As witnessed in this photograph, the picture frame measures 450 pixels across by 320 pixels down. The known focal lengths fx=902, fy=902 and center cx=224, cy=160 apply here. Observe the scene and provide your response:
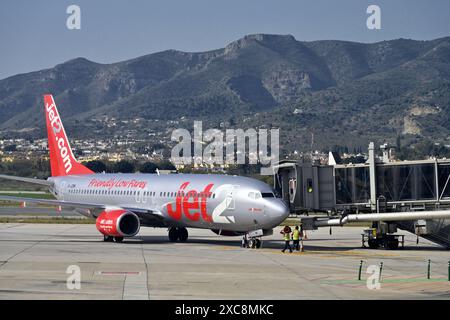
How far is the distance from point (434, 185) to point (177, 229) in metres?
17.1

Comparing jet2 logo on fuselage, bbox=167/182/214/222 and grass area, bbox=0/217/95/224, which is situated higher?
jet2 logo on fuselage, bbox=167/182/214/222

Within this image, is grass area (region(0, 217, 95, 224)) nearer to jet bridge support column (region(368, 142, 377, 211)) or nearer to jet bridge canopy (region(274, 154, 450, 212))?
jet bridge canopy (region(274, 154, 450, 212))

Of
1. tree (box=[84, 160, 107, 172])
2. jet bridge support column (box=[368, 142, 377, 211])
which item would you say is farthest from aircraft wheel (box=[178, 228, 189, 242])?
tree (box=[84, 160, 107, 172])

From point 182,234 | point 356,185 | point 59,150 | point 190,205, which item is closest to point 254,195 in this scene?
point 190,205

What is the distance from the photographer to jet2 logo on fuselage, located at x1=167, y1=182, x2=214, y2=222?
5253 centimetres

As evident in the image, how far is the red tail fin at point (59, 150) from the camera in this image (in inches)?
2694

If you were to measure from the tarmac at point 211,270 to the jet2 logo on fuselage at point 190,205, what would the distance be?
1.84m

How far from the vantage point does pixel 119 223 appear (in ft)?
178

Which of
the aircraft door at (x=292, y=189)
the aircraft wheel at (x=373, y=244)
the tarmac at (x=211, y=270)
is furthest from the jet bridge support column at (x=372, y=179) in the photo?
the aircraft door at (x=292, y=189)

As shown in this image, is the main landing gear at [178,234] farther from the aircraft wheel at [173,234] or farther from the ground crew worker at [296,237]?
the ground crew worker at [296,237]

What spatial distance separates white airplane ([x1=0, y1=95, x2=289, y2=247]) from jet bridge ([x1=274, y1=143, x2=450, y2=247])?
1.94 m
